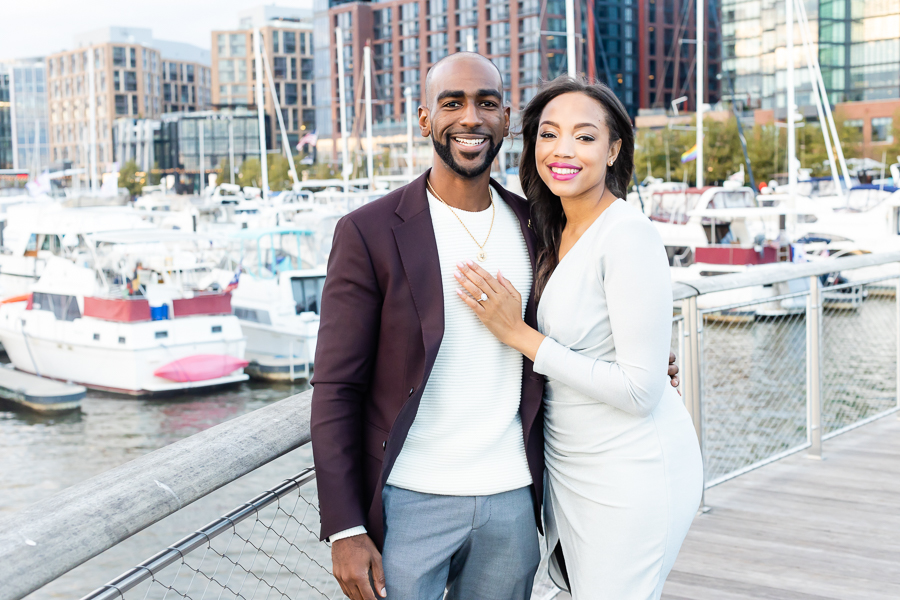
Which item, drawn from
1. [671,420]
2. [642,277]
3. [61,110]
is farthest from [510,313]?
[61,110]

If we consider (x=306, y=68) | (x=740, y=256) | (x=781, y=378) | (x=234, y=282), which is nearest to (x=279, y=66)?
(x=306, y=68)

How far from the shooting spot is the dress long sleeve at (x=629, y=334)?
6.27 feet

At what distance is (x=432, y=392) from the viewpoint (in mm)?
1978

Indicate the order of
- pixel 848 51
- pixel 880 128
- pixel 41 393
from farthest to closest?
1. pixel 848 51
2. pixel 880 128
3. pixel 41 393

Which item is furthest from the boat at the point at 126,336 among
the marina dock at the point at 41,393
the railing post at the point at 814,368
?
the railing post at the point at 814,368

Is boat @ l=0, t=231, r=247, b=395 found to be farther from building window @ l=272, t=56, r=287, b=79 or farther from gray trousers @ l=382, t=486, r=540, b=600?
building window @ l=272, t=56, r=287, b=79

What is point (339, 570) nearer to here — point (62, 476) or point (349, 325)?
point (349, 325)

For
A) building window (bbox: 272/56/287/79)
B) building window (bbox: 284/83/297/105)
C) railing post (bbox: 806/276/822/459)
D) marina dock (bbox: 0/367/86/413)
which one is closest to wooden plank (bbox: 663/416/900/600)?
railing post (bbox: 806/276/822/459)

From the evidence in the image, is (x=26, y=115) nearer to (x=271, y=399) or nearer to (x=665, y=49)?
(x=665, y=49)

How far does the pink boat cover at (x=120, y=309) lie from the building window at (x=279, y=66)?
362ft

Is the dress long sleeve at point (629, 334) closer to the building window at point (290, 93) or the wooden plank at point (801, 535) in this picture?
the wooden plank at point (801, 535)

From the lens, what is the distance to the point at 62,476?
13.9 metres

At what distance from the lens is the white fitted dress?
192 centimetres

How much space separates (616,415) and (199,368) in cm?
1791
